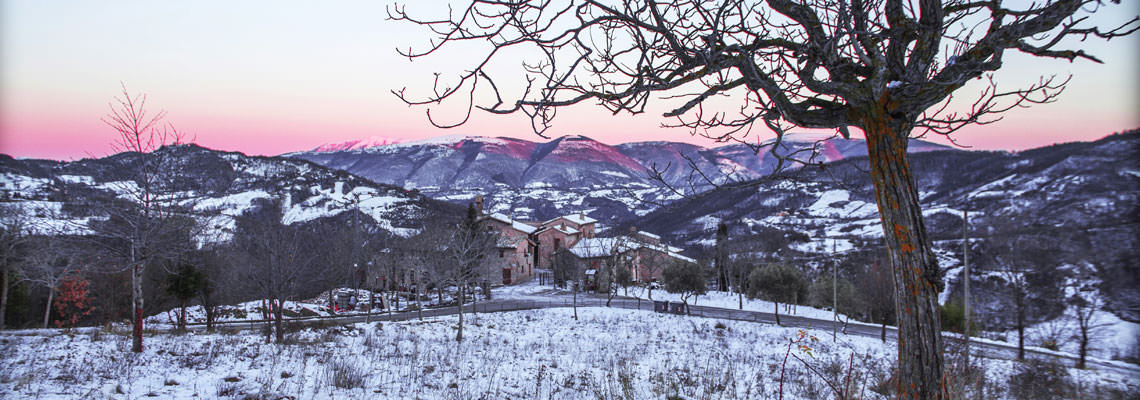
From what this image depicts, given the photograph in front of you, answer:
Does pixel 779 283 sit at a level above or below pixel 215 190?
below

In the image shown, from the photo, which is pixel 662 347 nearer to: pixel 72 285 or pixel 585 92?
pixel 585 92

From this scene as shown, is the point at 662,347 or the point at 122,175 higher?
the point at 122,175

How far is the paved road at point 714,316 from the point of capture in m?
19.8

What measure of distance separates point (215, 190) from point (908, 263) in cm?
1472

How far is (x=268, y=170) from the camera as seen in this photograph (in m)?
138

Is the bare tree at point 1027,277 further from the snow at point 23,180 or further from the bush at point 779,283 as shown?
the snow at point 23,180

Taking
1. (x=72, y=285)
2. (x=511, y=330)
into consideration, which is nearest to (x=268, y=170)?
(x=72, y=285)

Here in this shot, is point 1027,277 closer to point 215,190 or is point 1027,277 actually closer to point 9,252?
point 215,190

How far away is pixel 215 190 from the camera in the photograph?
12172 mm

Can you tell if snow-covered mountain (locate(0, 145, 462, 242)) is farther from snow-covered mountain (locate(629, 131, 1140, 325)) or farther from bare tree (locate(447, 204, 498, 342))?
snow-covered mountain (locate(629, 131, 1140, 325))

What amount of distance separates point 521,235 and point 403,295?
640 inches

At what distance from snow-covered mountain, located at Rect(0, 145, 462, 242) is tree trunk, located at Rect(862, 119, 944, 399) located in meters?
11.8

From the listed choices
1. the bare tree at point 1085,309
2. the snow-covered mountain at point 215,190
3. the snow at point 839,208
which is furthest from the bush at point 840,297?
the snow at point 839,208

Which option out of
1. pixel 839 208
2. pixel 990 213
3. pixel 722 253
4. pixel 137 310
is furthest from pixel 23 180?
pixel 839 208
